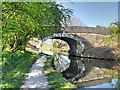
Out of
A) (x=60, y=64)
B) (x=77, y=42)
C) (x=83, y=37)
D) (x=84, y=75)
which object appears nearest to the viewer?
(x=84, y=75)

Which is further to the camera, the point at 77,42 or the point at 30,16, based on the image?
the point at 77,42

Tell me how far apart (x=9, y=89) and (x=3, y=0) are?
1.94 metres

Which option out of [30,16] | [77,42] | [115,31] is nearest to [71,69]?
[115,31]

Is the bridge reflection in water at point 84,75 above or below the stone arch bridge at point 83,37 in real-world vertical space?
below

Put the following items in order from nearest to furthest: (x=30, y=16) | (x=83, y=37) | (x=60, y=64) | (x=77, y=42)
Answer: (x=30, y=16) < (x=60, y=64) < (x=83, y=37) < (x=77, y=42)

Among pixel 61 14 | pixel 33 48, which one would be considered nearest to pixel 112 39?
pixel 33 48

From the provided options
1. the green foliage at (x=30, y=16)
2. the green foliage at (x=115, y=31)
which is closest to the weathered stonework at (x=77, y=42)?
the green foliage at (x=115, y=31)

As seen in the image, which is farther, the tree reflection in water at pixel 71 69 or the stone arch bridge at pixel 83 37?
the stone arch bridge at pixel 83 37

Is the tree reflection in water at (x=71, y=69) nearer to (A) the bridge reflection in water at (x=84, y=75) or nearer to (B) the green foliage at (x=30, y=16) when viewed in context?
(A) the bridge reflection in water at (x=84, y=75)

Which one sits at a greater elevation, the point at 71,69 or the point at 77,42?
the point at 77,42

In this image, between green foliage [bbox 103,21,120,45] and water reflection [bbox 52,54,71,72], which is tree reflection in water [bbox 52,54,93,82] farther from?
green foliage [bbox 103,21,120,45]

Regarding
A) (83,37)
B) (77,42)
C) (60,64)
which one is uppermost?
(83,37)

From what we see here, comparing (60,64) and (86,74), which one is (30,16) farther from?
(60,64)

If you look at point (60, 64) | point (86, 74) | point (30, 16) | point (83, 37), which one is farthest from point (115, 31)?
point (30, 16)
